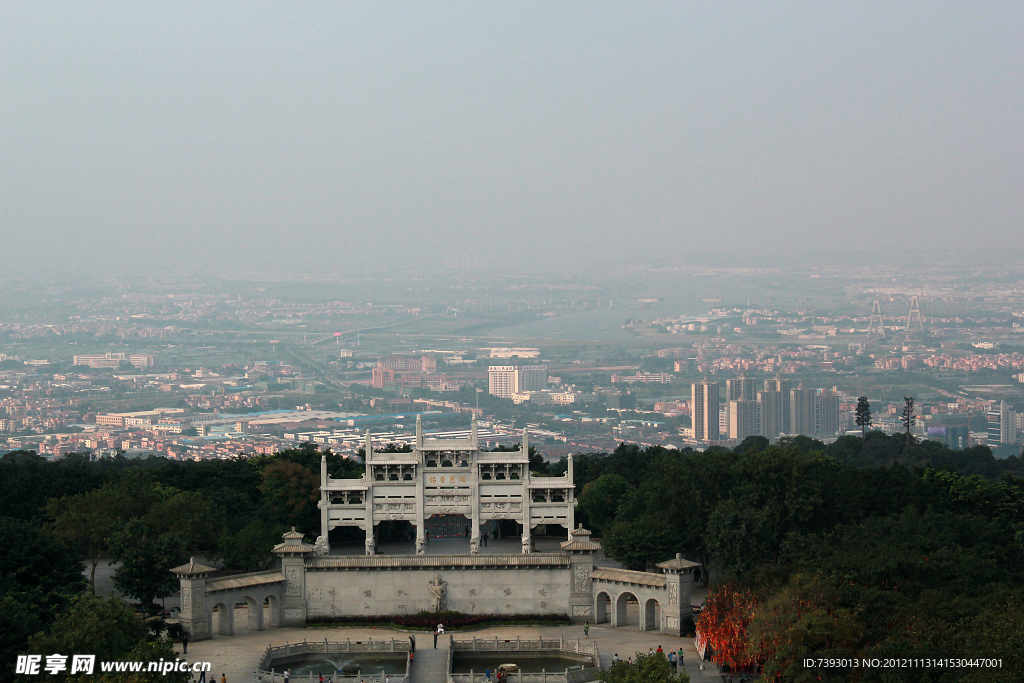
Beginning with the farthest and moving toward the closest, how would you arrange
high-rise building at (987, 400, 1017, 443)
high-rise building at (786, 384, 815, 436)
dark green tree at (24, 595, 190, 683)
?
high-rise building at (786, 384, 815, 436)
high-rise building at (987, 400, 1017, 443)
dark green tree at (24, 595, 190, 683)

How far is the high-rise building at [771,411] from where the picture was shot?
135 m

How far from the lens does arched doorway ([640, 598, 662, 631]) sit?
2773 cm

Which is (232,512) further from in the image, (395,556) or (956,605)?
(956,605)

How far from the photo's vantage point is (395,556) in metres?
29.1

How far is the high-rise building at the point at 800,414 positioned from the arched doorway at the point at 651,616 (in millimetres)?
112086

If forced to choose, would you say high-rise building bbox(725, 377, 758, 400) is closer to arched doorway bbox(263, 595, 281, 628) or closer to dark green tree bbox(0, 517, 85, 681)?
arched doorway bbox(263, 595, 281, 628)

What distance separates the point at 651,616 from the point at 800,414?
112936 millimetres

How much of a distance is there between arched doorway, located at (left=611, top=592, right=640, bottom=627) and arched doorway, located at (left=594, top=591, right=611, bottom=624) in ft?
1.51

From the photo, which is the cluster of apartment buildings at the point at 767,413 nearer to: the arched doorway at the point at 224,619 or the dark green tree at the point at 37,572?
the arched doorway at the point at 224,619

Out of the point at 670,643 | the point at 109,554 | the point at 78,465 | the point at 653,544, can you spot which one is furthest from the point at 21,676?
the point at 78,465

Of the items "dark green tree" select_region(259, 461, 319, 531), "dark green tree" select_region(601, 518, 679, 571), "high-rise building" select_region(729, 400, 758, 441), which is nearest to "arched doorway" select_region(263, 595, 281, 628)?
"dark green tree" select_region(259, 461, 319, 531)

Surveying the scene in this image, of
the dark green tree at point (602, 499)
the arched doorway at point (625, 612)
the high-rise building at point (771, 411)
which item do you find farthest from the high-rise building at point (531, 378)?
the arched doorway at point (625, 612)

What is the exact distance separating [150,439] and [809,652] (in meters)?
111

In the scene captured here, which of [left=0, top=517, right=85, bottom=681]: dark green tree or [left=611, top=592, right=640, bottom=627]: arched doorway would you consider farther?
[left=611, top=592, right=640, bottom=627]: arched doorway
